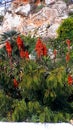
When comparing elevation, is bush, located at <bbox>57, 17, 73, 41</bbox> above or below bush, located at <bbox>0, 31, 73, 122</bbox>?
above

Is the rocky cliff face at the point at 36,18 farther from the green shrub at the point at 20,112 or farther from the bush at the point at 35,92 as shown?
the green shrub at the point at 20,112

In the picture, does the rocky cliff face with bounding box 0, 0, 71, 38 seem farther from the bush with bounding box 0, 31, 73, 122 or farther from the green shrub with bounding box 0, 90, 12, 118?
the green shrub with bounding box 0, 90, 12, 118

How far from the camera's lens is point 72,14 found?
19.4m

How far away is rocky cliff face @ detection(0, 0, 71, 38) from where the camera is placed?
19.6 m

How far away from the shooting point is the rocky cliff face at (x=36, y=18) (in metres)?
19.6

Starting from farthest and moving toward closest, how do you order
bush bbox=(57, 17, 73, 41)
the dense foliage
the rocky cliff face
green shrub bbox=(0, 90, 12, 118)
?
1. the rocky cliff face
2. bush bbox=(57, 17, 73, 41)
3. green shrub bbox=(0, 90, 12, 118)
4. the dense foliage

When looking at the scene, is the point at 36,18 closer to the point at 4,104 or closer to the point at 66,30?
the point at 66,30

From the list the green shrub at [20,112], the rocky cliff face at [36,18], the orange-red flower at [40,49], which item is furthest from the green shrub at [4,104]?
the rocky cliff face at [36,18]

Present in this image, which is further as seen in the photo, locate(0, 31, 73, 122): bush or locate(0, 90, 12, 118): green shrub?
locate(0, 90, 12, 118): green shrub

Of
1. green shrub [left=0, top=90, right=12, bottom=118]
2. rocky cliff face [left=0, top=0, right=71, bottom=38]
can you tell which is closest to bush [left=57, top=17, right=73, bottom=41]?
rocky cliff face [left=0, top=0, right=71, bottom=38]

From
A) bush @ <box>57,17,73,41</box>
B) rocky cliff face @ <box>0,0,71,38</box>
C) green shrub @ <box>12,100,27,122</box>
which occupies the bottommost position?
green shrub @ <box>12,100,27,122</box>

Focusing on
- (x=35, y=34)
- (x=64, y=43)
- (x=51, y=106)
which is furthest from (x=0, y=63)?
(x=35, y=34)

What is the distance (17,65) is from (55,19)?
10.7m
